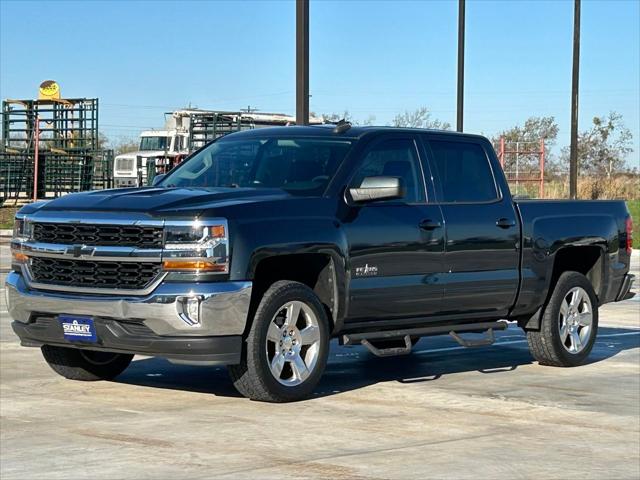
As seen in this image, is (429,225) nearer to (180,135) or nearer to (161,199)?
(161,199)

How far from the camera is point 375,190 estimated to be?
9.85 meters

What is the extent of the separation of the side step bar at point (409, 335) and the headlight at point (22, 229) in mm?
2469

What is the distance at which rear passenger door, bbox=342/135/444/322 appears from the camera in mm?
9844

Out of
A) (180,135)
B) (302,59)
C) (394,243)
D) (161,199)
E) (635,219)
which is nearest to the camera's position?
(161,199)

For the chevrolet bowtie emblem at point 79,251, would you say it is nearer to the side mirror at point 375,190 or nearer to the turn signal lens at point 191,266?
the turn signal lens at point 191,266

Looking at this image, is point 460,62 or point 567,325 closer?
point 567,325

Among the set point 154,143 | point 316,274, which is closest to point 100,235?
point 316,274

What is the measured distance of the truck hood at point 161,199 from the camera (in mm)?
9039

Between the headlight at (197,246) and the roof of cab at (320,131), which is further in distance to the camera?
the roof of cab at (320,131)

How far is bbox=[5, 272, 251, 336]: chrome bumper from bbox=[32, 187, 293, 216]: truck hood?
0.55 m

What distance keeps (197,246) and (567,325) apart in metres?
4.36

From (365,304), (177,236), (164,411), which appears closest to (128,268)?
(177,236)

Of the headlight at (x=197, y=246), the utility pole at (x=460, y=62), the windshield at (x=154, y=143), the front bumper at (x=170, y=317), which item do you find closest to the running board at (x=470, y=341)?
the front bumper at (x=170, y=317)

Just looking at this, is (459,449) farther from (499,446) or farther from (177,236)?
(177,236)
